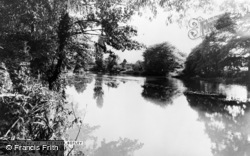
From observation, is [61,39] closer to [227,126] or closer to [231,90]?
[227,126]

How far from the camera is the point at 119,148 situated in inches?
416

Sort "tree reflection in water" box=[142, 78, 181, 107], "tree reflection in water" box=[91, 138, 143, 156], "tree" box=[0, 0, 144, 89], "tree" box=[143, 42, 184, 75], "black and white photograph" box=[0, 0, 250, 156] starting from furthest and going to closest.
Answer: "tree" box=[143, 42, 184, 75]
"tree reflection in water" box=[142, 78, 181, 107]
"tree reflection in water" box=[91, 138, 143, 156]
"tree" box=[0, 0, 144, 89]
"black and white photograph" box=[0, 0, 250, 156]

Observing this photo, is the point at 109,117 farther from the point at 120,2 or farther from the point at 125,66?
the point at 125,66

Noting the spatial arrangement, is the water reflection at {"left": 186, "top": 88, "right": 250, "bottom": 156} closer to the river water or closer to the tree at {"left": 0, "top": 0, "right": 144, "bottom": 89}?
the river water

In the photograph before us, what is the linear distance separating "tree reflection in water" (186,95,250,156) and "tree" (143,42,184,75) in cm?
3952

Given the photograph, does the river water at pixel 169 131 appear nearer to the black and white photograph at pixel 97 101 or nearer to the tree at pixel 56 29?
the black and white photograph at pixel 97 101

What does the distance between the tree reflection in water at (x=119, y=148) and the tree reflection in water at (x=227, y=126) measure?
388 centimetres

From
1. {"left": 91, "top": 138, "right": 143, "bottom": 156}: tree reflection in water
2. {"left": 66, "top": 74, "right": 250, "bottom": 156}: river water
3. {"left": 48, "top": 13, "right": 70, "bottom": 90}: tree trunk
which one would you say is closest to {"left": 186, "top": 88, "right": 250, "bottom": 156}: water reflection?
{"left": 66, "top": 74, "right": 250, "bottom": 156}: river water

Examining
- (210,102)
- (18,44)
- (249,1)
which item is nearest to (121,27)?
(18,44)

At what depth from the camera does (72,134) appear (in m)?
12.3

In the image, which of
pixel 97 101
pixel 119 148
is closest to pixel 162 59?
pixel 97 101

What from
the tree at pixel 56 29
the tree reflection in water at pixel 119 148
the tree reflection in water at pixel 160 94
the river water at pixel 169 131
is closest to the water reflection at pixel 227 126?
the river water at pixel 169 131

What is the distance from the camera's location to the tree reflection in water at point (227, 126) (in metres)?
10.5

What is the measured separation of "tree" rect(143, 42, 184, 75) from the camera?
60222mm
